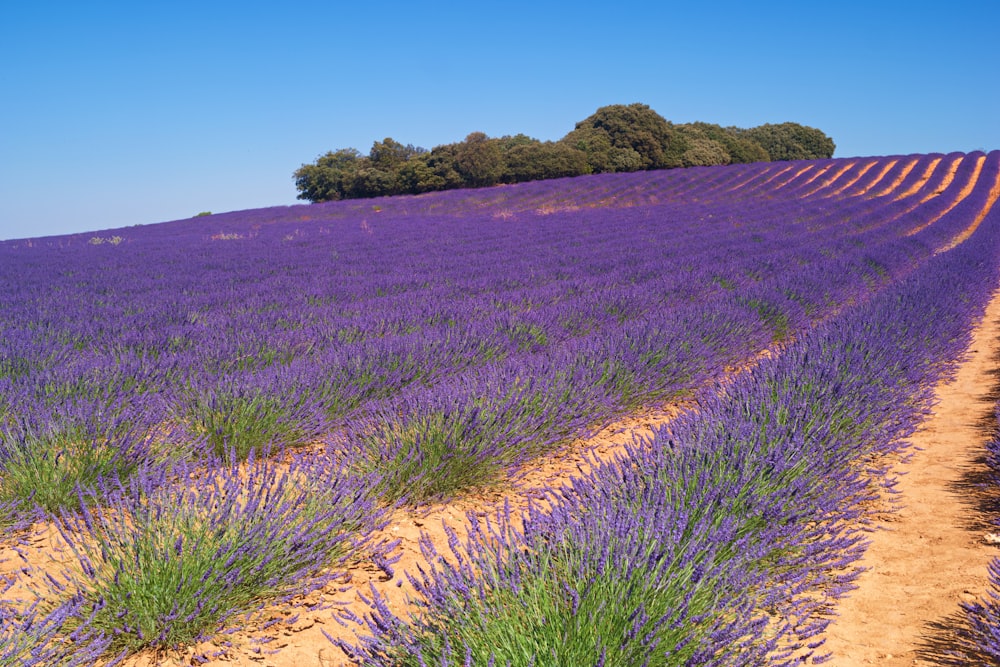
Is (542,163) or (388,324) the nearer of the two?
(388,324)

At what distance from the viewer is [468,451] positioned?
10.0ft

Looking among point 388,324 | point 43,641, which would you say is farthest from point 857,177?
point 43,641

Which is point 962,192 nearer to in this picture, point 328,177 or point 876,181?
point 876,181

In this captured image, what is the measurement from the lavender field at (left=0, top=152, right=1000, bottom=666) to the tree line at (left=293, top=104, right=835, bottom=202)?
84.2 ft

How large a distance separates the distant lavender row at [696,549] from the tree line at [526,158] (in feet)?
100

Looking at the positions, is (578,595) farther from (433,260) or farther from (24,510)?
(433,260)

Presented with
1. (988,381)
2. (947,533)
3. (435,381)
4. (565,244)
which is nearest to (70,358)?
(435,381)

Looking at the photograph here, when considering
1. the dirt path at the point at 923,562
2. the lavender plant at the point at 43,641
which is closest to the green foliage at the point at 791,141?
the dirt path at the point at 923,562

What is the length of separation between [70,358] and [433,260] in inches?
270

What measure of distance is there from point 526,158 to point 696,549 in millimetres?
33233

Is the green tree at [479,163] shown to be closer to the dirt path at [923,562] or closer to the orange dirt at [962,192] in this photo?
the orange dirt at [962,192]

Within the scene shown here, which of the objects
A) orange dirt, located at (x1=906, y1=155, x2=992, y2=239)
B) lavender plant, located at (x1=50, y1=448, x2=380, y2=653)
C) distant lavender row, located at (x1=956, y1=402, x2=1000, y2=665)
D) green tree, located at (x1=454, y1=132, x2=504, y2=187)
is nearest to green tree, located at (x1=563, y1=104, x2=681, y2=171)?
green tree, located at (x1=454, y1=132, x2=504, y2=187)

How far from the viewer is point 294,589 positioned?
7.18 feet

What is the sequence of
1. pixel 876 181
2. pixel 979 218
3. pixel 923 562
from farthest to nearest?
1. pixel 876 181
2. pixel 979 218
3. pixel 923 562
